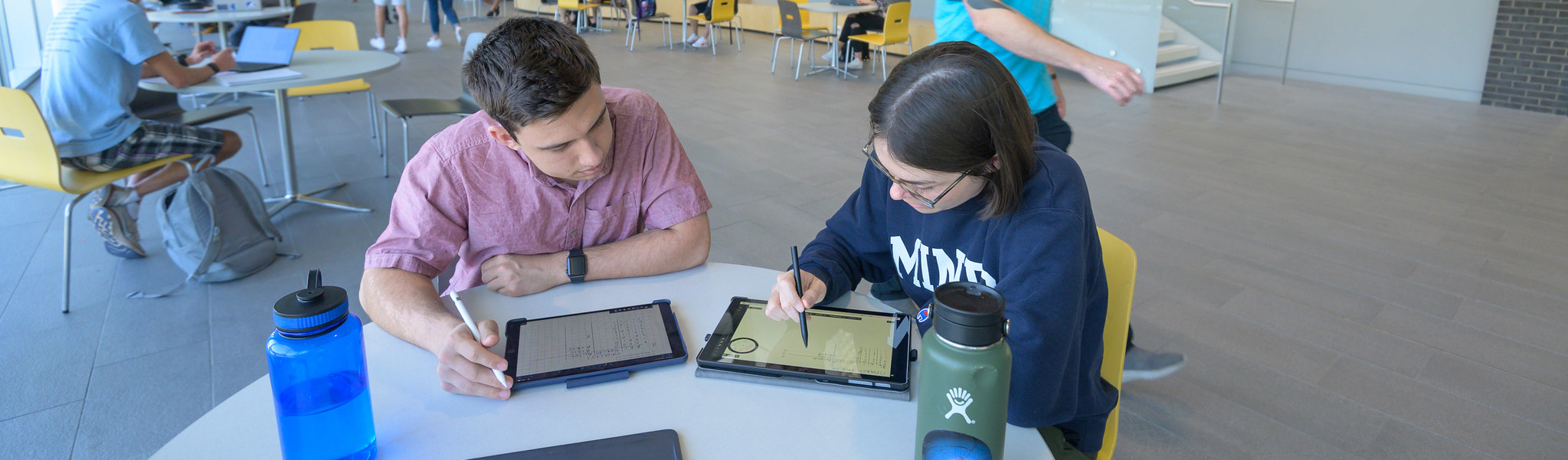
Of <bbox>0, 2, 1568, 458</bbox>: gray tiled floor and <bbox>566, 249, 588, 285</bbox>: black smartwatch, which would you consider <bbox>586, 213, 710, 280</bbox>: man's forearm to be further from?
<bbox>0, 2, 1568, 458</bbox>: gray tiled floor

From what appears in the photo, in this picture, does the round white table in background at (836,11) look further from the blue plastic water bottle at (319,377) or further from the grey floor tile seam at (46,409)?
the blue plastic water bottle at (319,377)

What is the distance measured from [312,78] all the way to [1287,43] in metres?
7.75

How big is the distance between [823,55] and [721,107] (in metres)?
3.14

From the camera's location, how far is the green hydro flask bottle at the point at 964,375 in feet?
2.33

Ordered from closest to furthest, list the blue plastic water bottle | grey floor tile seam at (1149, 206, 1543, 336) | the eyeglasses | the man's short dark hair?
the blue plastic water bottle
the eyeglasses
the man's short dark hair
grey floor tile seam at (1149, 206, 1543, 336)

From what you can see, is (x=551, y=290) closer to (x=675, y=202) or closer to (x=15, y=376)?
(x=675, y=202)

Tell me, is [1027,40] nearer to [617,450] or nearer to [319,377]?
[617,450]

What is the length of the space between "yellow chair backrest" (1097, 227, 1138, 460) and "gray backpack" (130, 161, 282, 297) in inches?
114

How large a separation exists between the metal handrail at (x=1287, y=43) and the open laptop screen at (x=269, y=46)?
25.0 feet

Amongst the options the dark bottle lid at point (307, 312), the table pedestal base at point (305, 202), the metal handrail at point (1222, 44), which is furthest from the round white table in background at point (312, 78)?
the metal handrail at point (1222, 44)

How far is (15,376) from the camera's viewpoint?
2293mm

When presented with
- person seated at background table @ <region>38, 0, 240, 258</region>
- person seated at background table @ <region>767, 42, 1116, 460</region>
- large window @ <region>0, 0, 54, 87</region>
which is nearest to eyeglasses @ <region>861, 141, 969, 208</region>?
person seated at background table @ <region>767, 42, 1116, 460</region>

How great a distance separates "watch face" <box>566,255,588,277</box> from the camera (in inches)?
54.5

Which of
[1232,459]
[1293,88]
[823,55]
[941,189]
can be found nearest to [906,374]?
Answer: [941,189]
